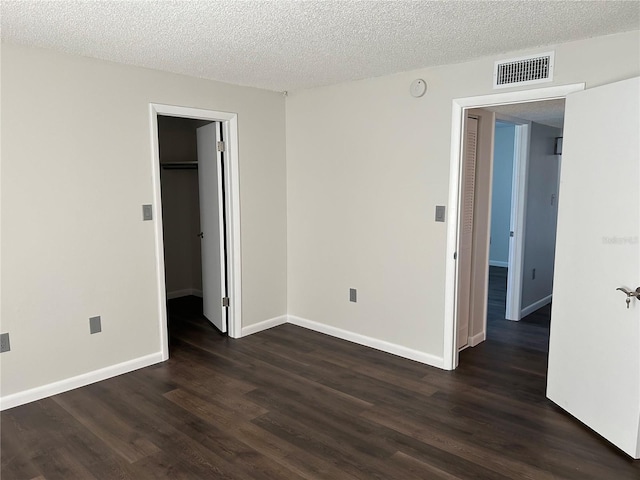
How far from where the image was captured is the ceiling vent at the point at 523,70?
300 centimetres

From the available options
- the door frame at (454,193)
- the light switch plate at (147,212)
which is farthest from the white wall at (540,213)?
the light switch plate at (147,212)

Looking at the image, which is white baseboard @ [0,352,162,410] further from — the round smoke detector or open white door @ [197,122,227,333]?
the round smoke detector

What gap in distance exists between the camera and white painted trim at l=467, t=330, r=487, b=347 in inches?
167

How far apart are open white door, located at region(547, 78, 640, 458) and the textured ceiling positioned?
53 cm

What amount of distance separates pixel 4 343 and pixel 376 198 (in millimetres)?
2939

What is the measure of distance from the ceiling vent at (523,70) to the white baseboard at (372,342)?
2143 millimetres

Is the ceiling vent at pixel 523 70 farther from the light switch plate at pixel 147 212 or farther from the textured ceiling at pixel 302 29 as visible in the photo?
the light switch plate at pixel 147 212

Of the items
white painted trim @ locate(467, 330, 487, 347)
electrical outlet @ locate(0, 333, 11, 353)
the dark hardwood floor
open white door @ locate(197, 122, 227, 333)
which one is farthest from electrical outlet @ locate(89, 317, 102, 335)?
white painted trim @ locate(467, 330, 487, 347)

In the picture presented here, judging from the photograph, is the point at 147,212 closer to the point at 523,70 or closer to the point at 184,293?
the point at 184,293

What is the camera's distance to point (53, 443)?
271 cm

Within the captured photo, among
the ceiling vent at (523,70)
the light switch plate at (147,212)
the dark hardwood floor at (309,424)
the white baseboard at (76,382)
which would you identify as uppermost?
the ceiling vent at (523,70)

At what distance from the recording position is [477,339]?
4.32 meters

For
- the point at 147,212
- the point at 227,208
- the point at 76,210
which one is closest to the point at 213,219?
the point at 227,208

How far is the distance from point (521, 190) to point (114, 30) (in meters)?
4.06
